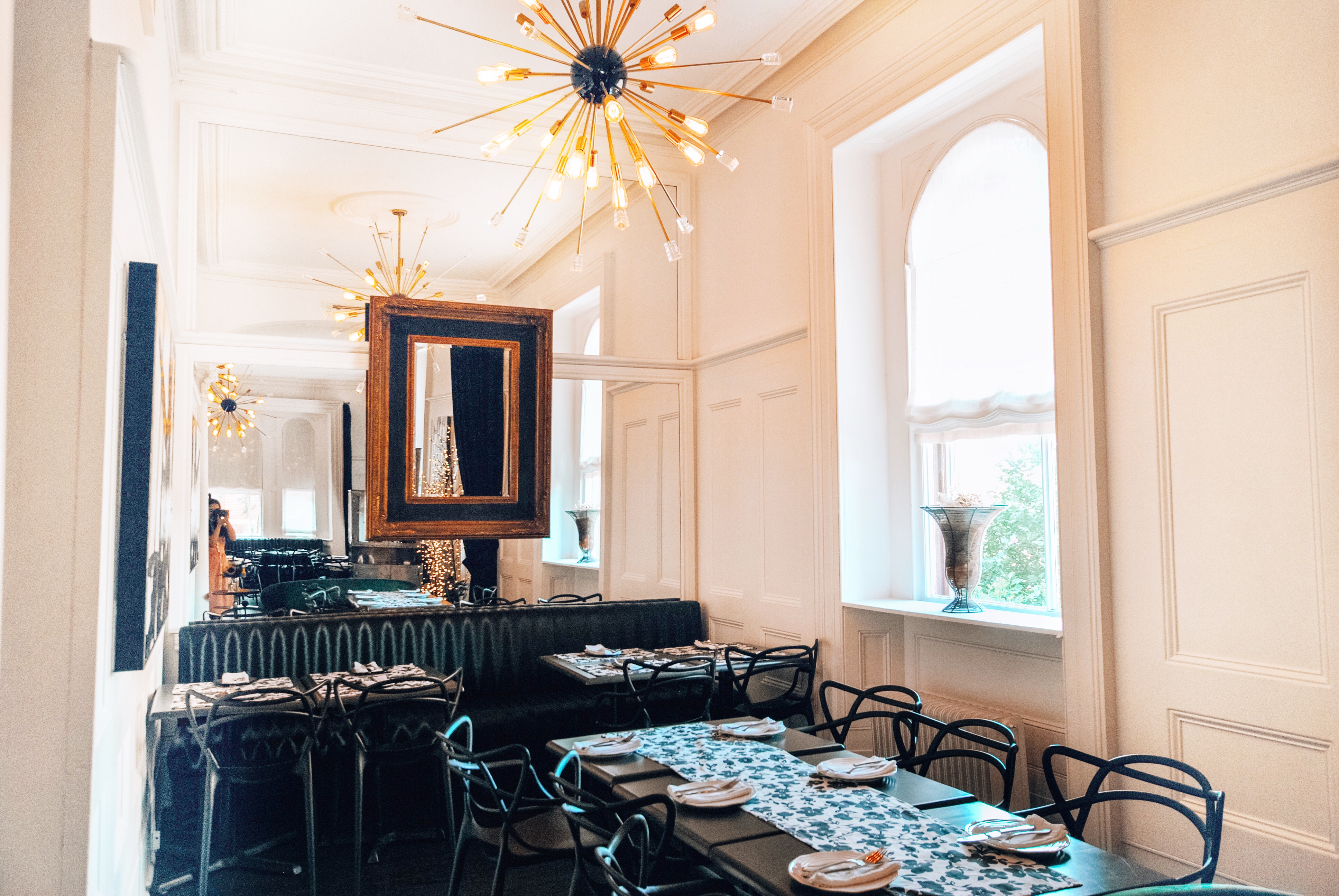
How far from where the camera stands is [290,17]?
5367 mm

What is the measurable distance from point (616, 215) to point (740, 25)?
2036mm

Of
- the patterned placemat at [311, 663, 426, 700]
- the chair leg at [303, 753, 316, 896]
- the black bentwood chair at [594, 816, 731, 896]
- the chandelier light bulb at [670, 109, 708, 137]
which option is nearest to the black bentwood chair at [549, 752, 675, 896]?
the black bentwood chair at [594, 816, 731, 896]

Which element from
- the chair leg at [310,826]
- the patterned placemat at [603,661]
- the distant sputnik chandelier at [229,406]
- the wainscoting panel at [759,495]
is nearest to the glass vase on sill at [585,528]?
the wainscoting panel at [759,495]

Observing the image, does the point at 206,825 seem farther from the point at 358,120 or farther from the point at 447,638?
the point at 358,120

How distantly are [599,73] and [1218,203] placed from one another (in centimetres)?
248

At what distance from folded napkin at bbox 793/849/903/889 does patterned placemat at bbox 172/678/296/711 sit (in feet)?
9.54

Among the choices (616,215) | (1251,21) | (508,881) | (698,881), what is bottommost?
A: (508,881)

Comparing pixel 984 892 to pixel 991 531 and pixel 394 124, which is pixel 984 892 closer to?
pixel 991 531

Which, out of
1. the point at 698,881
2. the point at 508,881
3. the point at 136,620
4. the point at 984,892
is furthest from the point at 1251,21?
the point at 508,881

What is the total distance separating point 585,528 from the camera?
7.37 meters

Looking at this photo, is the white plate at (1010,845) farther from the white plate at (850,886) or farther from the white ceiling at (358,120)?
the white ceiling at (358,120)

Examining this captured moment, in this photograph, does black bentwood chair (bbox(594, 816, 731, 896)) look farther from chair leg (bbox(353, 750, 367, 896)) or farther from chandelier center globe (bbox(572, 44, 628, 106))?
chandelier center globe (bbox(572, 44, 628, 106))

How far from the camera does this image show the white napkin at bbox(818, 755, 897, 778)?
9.98 ft

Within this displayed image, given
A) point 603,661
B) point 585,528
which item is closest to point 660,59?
point 603,661
